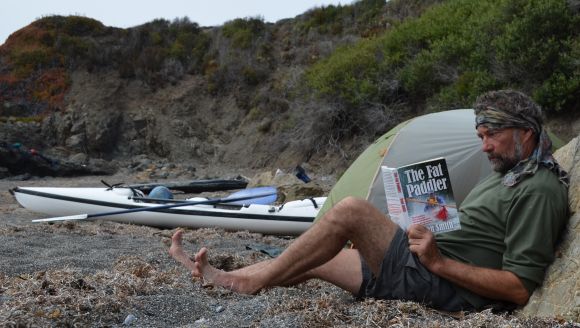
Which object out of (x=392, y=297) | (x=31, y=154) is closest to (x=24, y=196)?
(x=392, y=297)

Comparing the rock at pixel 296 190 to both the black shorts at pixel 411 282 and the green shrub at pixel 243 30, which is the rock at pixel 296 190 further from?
the green shrub at pixel 243 30

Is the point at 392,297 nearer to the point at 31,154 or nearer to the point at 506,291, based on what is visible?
the point at 506,291

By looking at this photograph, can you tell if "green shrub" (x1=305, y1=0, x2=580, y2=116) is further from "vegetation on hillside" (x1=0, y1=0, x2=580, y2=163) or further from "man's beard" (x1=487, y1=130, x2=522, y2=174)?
"man's beard" (x1=487, y1=130, x2=522, y2=174)

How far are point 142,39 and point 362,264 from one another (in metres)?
25.9

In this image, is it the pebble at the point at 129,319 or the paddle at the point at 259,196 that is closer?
the pebble at the point at 129,319

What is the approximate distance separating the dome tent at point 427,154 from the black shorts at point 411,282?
2883 mm

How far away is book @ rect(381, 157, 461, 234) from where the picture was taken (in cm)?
304

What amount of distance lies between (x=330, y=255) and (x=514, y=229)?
0.94 meters

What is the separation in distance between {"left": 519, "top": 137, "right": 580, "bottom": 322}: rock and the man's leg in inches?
29.7

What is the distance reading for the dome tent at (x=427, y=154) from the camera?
6.20 m

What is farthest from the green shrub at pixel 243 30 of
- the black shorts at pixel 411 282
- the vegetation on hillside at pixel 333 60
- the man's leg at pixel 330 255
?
the black shorts at pixel 411 282

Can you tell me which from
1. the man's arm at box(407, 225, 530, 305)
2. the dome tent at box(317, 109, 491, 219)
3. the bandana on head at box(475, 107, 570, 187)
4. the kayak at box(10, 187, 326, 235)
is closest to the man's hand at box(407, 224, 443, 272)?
the man's arm at box(407, 225, 530, 305)

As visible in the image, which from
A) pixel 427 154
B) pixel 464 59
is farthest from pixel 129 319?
pixel 464 59

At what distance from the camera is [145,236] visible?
308 inches
